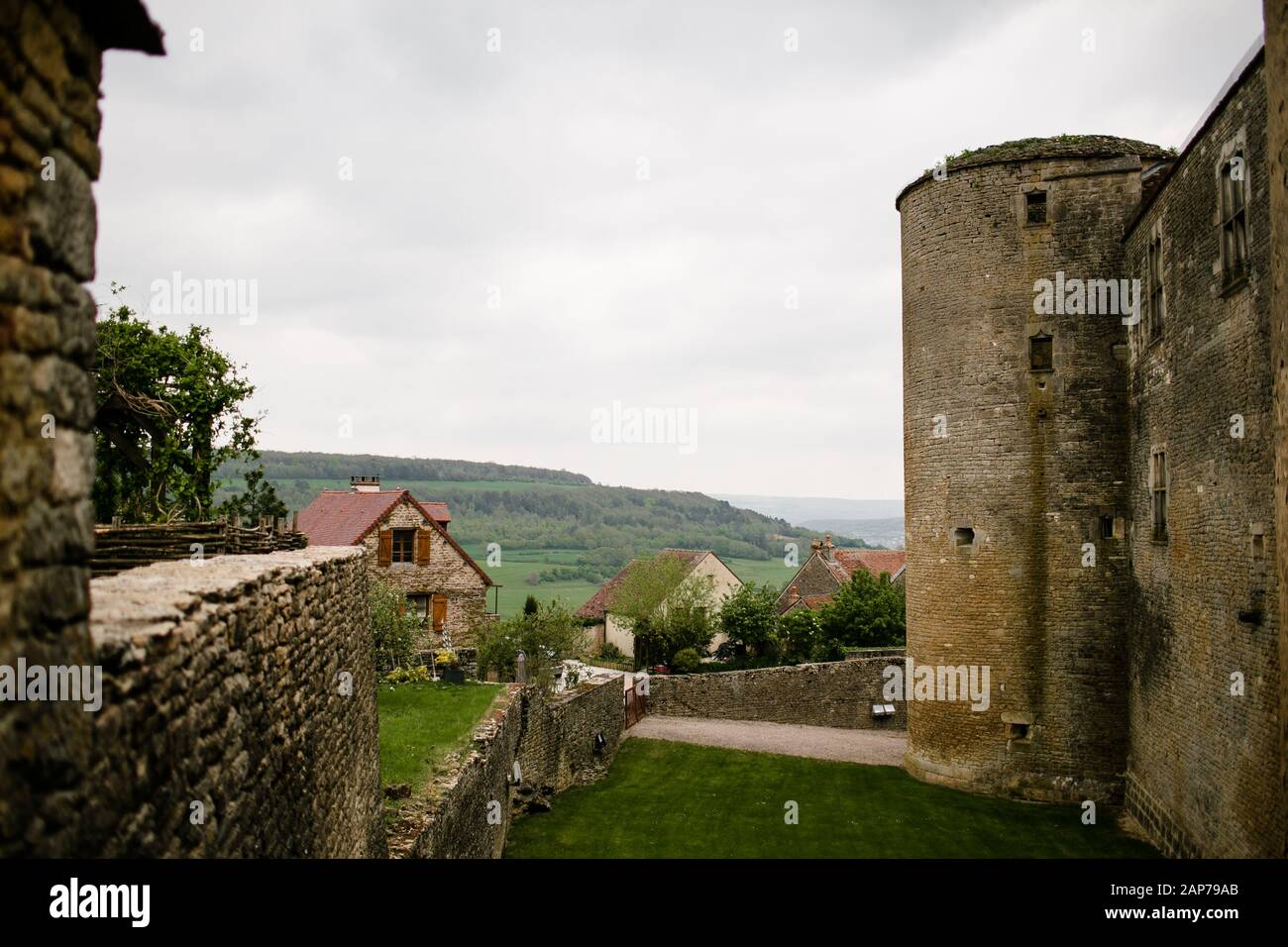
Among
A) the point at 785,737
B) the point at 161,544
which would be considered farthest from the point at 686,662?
the point at 161,544

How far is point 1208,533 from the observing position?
53.1 feet

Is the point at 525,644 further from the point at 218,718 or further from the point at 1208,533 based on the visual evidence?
the point at 218,718

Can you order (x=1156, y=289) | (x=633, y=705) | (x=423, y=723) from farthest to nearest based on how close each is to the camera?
(x=633, y=705) → (x=423, y=723) → (x=1156, y=289)

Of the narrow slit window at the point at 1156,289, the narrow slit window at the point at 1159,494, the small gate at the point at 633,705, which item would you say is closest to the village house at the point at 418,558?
the small gate at the point at 633,705

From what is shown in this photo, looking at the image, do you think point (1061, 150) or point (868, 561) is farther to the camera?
point (868, 561)

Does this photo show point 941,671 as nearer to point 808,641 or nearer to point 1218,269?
point 1218,269

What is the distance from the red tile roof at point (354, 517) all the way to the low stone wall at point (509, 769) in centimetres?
1148

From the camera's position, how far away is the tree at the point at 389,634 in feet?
95.7

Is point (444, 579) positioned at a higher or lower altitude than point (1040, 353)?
lower

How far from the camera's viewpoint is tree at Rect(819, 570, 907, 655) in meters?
42.6

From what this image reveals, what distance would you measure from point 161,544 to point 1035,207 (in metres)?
20.1

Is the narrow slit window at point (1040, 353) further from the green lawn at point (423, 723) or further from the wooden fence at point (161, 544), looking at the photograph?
the wooden fence at point (161, 544)
